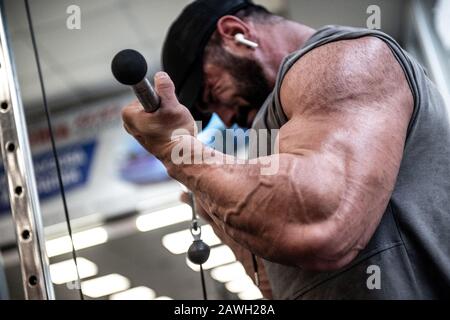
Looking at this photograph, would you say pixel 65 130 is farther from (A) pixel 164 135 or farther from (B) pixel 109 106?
(A) pixel 164 135

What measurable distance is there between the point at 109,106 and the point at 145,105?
2.41 m

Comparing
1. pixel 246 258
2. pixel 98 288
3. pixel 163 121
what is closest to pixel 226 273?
pixel 246 258

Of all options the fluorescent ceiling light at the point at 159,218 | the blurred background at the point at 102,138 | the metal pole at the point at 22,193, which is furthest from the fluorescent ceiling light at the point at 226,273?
the fluorescent ceiling light at the point at 159,218

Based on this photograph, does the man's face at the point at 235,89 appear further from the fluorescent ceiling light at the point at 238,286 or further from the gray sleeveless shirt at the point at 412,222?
the fluorescent ceiling light at the point at 238,286

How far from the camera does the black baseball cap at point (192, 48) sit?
0.97 meters

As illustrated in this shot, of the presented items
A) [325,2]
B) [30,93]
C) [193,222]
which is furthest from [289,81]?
[30,93]

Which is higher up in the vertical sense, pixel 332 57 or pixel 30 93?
pixel 332 57

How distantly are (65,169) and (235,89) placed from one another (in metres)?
2.14

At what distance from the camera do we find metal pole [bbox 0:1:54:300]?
0.80m

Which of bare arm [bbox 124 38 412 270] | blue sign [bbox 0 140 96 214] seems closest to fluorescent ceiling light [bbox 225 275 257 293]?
bare arm [bbox 124 38 412 270]

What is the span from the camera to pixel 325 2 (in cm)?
188

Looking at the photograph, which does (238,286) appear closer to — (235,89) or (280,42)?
(235,89)

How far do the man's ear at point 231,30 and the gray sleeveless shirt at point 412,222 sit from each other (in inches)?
11.2

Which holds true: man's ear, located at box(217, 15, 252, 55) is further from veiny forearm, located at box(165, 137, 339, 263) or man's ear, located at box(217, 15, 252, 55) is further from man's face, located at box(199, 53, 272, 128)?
veiny forearm, located at box(165, 137, 339, 263)
